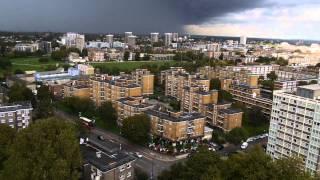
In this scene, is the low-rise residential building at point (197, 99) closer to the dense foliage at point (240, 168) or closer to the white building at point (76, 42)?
the dense foliage at point (240, 168)

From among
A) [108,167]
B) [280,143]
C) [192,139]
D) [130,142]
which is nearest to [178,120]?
[192,139]

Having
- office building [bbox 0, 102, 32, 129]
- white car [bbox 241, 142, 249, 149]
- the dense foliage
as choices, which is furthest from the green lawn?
the dense foliage

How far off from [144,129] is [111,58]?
39.0 metres

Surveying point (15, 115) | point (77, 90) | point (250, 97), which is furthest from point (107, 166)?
point (250, 97)

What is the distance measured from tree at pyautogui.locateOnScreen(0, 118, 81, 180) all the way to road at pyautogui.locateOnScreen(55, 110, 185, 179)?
4546mm

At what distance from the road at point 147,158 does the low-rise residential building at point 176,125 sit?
1.33m

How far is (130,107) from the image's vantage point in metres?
20.5

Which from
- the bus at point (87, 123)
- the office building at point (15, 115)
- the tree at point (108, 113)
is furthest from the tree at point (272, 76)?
the office building at point (15, 115)

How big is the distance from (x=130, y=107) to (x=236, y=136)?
6.53m

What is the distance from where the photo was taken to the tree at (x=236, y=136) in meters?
18.9

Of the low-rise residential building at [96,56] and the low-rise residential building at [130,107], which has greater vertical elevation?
the low-rise residential building at [96,56]

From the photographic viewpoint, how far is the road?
51.6 ft

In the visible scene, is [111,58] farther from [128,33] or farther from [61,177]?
[61,177]

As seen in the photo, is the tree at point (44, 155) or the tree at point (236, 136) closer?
the tree at point (44, 155)
